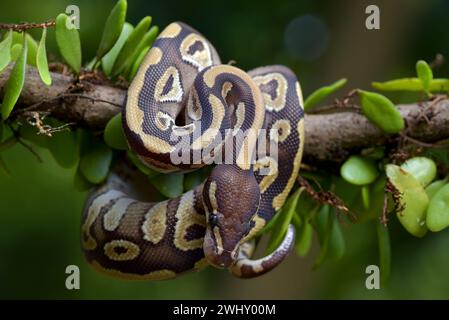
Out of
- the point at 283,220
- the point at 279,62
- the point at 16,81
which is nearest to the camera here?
the point at 16,81

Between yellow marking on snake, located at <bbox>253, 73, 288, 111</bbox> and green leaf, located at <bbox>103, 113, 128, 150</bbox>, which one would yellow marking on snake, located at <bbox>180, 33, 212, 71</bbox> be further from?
green leaf, located at <bbox>103, 113, 128, 150</bbox>

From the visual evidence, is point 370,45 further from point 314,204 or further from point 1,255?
point 1,255

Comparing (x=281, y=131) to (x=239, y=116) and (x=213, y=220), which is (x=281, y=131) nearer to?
(x=239, y=116)

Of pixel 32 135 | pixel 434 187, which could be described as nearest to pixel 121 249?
pixel 32 135

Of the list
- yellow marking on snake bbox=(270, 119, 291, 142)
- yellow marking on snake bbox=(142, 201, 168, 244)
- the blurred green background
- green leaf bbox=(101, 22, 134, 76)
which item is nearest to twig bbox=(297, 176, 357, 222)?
yellow marking on snake bbox=(270, 119, 291, 142)
